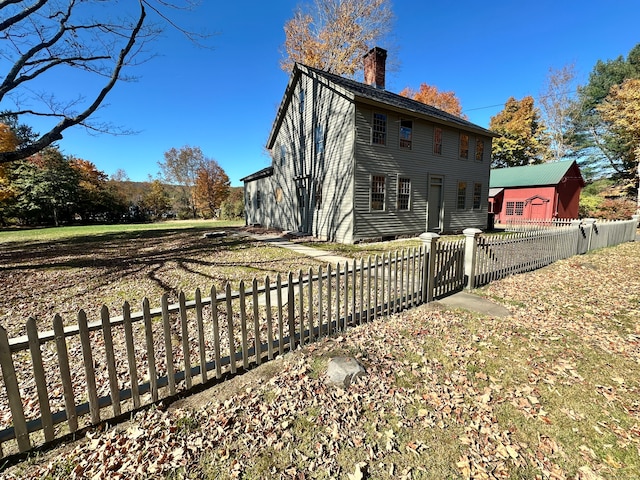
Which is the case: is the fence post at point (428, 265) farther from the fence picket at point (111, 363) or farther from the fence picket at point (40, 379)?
the fence picket at point (40, 379)

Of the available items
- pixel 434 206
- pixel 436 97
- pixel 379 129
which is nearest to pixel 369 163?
pixel 379 129

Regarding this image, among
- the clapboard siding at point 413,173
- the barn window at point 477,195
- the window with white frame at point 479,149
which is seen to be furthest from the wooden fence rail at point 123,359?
the window with white frame at point 479,149

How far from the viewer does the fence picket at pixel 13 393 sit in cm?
204

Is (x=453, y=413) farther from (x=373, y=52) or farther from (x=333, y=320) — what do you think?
(x=373, y=52)

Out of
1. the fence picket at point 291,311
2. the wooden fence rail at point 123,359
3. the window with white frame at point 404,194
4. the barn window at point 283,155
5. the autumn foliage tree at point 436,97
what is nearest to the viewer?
the wooden fence rail at point 123,359

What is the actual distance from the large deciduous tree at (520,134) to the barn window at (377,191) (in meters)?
32.6

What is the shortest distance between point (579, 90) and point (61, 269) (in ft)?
169

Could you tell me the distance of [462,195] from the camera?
16953mm

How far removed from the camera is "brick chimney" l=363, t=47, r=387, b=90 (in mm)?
16281

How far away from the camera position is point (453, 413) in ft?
8.88

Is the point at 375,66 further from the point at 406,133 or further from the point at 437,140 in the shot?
the point at 437,140

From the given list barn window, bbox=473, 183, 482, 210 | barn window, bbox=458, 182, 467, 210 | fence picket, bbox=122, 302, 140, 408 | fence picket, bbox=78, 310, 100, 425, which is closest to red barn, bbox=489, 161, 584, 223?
barn window, bbox=473, 183, 482, 210

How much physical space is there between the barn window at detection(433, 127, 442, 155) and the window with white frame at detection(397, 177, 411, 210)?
111 inches

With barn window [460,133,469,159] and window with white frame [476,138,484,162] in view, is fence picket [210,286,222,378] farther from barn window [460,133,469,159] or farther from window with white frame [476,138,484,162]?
window with white frame [476,138,484,162]
